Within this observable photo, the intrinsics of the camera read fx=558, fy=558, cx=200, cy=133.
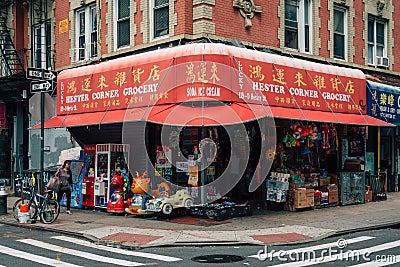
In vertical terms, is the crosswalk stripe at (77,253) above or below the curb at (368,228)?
below

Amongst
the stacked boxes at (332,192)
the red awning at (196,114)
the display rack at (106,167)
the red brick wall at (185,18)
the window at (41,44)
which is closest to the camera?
the red awning at (196,114)

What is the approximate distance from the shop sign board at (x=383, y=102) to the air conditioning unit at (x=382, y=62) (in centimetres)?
221

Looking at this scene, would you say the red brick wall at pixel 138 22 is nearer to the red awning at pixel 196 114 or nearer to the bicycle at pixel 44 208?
the red awning at pixel 196 114

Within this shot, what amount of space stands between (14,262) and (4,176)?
56.9 ft

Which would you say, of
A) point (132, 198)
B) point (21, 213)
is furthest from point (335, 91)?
point (21, 213)

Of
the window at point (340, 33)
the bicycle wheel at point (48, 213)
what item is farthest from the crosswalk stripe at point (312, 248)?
the window at point (340, 33)

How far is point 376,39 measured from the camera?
23.0m

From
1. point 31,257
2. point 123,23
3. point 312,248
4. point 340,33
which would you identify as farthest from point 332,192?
point 31,257

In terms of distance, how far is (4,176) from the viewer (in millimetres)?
26484

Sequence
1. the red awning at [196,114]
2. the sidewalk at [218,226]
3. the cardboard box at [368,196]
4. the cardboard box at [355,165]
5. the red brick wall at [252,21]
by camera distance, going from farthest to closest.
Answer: the cardboard box at [368,196] < the cardboard box at [355,165] < the red brick wall at [252,21] < the red awning at [196,114] < the sidewalk at [218,226]

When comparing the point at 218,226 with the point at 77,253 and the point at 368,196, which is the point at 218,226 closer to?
the point at 77,253

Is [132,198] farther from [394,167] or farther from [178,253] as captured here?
[394,167]

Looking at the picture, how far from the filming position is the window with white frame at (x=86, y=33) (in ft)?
67.7

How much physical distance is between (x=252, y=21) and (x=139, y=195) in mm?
6477
